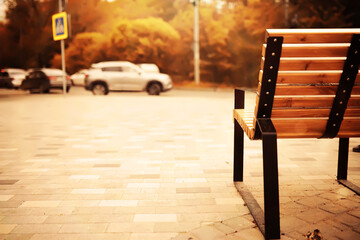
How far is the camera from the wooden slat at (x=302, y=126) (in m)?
2.84

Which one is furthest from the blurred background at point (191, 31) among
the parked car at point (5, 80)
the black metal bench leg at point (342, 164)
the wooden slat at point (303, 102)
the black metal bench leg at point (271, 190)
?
the black metal bench leg at point (271, 190)

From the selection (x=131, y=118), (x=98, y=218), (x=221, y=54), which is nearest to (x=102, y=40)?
(x=221, y=54)

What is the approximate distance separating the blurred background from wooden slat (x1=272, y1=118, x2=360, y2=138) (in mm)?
17033

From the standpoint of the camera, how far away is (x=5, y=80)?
1182 inches

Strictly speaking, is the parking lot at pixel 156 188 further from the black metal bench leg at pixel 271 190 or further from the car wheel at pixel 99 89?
the car wheel at pixel 99 89

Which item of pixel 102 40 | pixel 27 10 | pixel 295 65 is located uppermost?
pixel 27 10

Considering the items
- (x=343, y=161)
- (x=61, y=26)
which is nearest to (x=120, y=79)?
(x=61, y=26)

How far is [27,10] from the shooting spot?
145ft

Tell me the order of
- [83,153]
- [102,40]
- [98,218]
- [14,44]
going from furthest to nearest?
[14,44] → [102,40] → [83,153] → [98,218]

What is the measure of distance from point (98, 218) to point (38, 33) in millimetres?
45604

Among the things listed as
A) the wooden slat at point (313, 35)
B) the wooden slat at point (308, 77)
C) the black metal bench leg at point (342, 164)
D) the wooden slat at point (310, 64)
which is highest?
the wooden slat at point (313, 35)

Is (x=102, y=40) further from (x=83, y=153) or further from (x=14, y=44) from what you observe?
(x=83, y=153)

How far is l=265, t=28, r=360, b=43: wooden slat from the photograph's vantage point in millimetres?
2488

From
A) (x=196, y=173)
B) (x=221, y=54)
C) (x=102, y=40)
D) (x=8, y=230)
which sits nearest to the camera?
(x=8, y=230)
